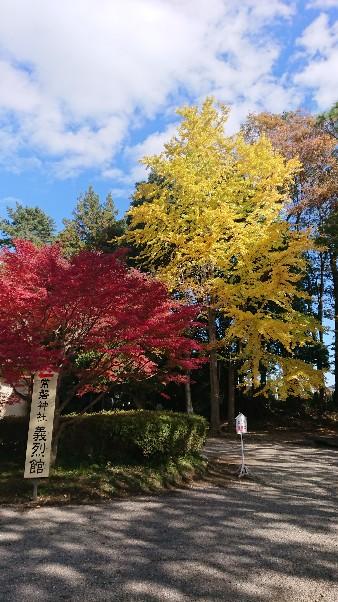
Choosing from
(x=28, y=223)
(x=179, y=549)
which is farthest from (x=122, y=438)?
(x=28, y=223)

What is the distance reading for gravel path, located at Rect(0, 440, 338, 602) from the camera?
347 cm

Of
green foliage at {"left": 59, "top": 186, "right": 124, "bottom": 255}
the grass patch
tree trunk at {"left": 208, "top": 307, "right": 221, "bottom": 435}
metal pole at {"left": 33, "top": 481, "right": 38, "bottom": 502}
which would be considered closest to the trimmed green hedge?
the grass patch

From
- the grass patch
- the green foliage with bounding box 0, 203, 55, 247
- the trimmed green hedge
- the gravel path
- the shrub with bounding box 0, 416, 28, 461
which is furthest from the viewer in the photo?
the green foliage with bounding box 0, 203, 55, 247

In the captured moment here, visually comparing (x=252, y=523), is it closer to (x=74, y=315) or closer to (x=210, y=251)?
(x=74, y=315)

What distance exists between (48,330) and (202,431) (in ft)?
12.9

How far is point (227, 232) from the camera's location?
12711 mm

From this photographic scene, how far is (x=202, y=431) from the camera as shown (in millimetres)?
9031

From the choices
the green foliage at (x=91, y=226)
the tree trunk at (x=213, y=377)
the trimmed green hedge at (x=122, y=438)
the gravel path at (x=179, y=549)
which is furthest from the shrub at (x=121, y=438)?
the green foliage at (x=91, y=226)

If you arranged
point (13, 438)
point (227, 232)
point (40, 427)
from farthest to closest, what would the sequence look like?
point (227, 232), point (13, 438), point (40, 427)

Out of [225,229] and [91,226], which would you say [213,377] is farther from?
[91,226]

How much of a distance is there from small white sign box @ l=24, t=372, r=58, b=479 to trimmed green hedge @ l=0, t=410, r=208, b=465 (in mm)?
1095

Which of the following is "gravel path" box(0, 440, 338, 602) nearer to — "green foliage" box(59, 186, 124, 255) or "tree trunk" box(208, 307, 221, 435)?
"tree trunk" box(208, 307, 221, 435)

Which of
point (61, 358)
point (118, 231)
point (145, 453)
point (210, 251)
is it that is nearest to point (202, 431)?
point (145, 453)

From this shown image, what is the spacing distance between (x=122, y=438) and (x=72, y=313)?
263 cm
